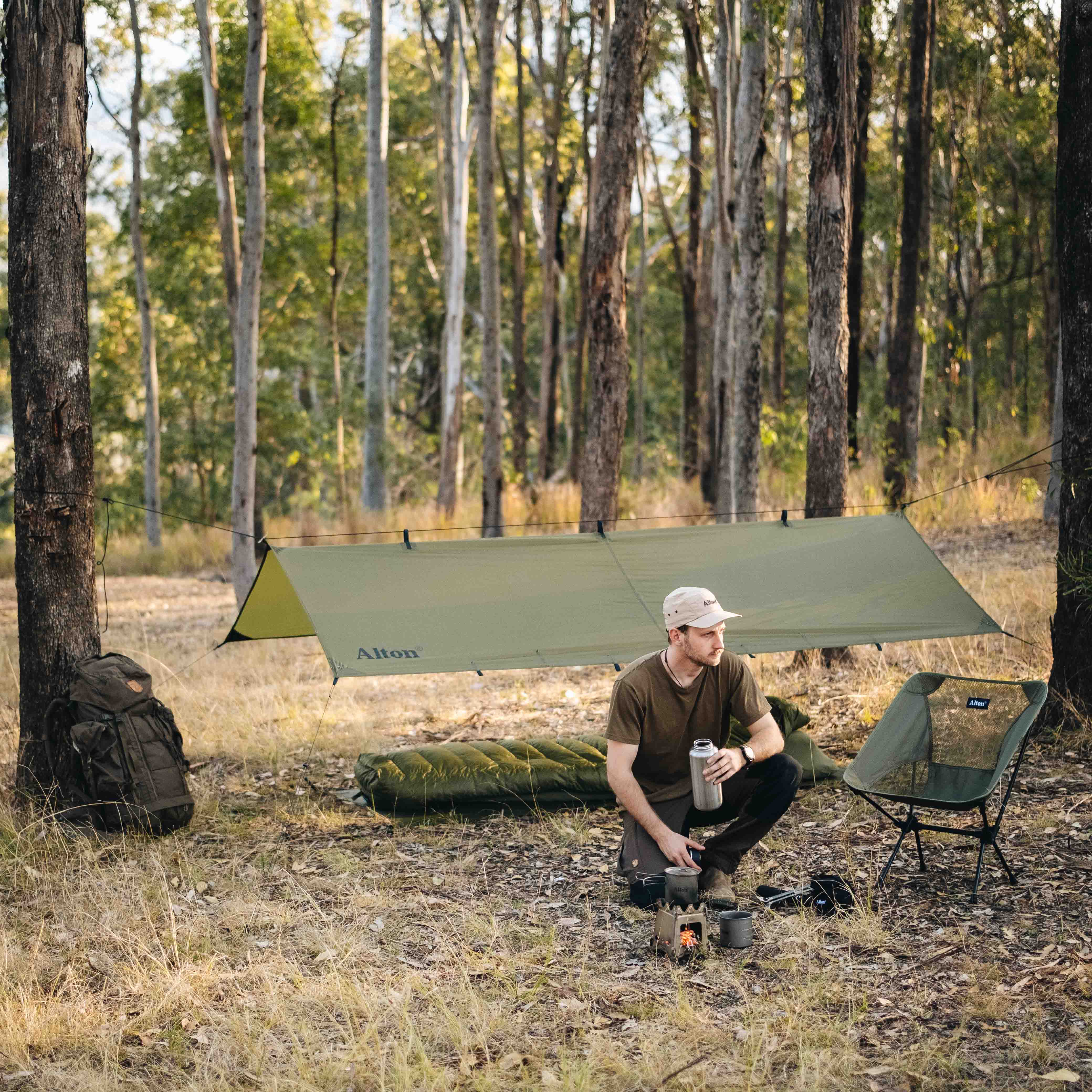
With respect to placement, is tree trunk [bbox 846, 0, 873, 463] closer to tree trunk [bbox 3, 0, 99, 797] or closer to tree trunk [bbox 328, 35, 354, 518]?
tree trunk [bbox 328, 35, 354, 518]

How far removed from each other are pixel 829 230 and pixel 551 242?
10864 millimetres

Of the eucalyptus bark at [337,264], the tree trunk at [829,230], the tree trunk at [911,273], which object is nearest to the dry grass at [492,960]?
the tree trunk at [829,230]

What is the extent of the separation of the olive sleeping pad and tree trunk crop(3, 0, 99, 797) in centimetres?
130

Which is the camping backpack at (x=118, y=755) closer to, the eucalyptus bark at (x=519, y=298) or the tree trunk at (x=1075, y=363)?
the tree trunk at (x=1075, y=363)

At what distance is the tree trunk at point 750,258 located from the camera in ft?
27.5

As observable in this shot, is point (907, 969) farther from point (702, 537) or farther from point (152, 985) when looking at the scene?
point (702, 537)

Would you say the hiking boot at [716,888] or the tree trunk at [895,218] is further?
the tree trunk at [895,218]

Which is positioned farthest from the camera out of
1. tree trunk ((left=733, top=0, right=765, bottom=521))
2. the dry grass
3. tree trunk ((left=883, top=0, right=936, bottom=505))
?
tree trunk ((left=883, top=0, right=936, bottom=505))

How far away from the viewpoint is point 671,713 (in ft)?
12.0

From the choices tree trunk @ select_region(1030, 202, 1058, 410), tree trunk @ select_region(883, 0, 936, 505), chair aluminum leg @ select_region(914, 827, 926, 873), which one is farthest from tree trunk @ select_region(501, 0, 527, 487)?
chair aluminum leg @ select_region(914, 827, 926, 873)

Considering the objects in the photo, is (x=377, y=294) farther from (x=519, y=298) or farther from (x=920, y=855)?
(x=920, y=855)

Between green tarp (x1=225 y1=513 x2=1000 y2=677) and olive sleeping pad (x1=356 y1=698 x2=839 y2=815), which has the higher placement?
green tarp (x1=225 y1=513 x2=1000 y2=677)

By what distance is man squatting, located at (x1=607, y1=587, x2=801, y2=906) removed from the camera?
3555mm

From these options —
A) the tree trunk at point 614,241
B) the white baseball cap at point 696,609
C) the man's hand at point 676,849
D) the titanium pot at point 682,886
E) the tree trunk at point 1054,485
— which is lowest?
the titanium pot at point 682,886
